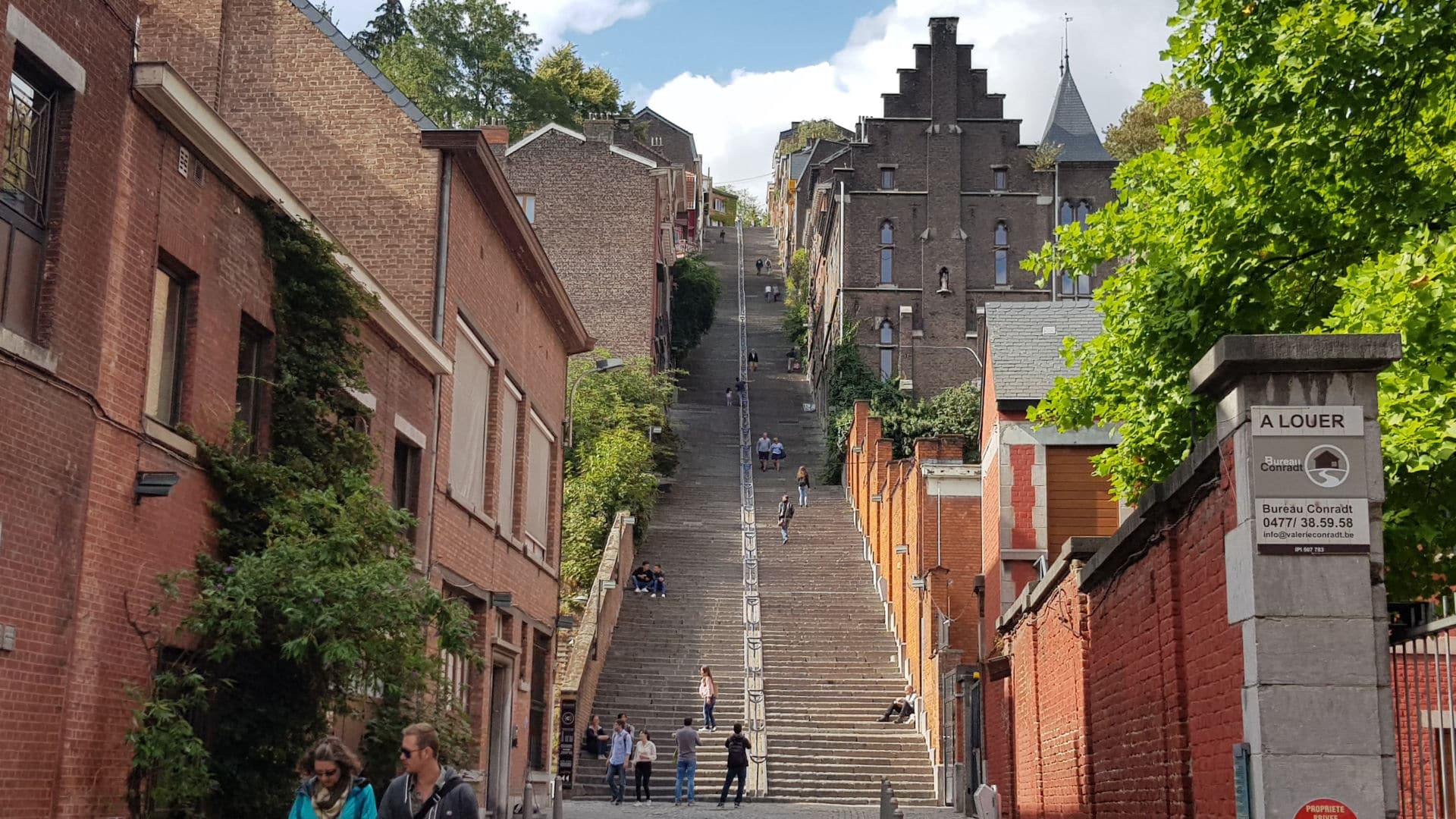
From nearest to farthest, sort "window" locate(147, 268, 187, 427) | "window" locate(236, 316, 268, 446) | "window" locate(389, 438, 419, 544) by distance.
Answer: "window" locate(147, 268, 187, 427) < "window" locate(236, 316, 268, 446) < "window" locate(389, 438, 419, 544)

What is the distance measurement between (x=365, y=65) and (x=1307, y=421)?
15.4 m

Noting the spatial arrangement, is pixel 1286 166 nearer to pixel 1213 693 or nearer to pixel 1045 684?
pixel 1045 684

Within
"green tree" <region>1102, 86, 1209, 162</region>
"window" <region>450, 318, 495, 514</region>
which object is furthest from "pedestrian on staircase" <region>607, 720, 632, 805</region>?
"green tree" <region>1102, 86, 1209, 162</region>

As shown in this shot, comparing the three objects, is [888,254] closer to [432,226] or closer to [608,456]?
[608,456]

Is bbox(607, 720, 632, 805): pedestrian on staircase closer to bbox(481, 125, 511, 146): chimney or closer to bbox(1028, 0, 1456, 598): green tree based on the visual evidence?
bbox(481, 125, 511, 146): chimney

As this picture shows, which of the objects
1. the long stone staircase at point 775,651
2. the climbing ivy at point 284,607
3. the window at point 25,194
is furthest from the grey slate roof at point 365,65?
the long stone staircase at point 775,651

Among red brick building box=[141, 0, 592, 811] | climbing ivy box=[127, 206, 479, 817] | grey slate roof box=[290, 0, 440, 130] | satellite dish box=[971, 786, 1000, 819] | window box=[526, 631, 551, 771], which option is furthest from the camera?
window box=[526, 631, 551, 771]

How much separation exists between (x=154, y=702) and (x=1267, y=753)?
782cm

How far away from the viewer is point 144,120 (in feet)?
38.5

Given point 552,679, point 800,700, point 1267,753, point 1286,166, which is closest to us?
point 1267,753

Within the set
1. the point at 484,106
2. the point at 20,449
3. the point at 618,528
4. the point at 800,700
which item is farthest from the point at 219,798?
the point at 484,106

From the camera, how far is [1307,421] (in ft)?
24.6

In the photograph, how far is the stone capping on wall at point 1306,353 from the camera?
7.38 metres

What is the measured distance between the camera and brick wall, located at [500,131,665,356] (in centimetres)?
6000
